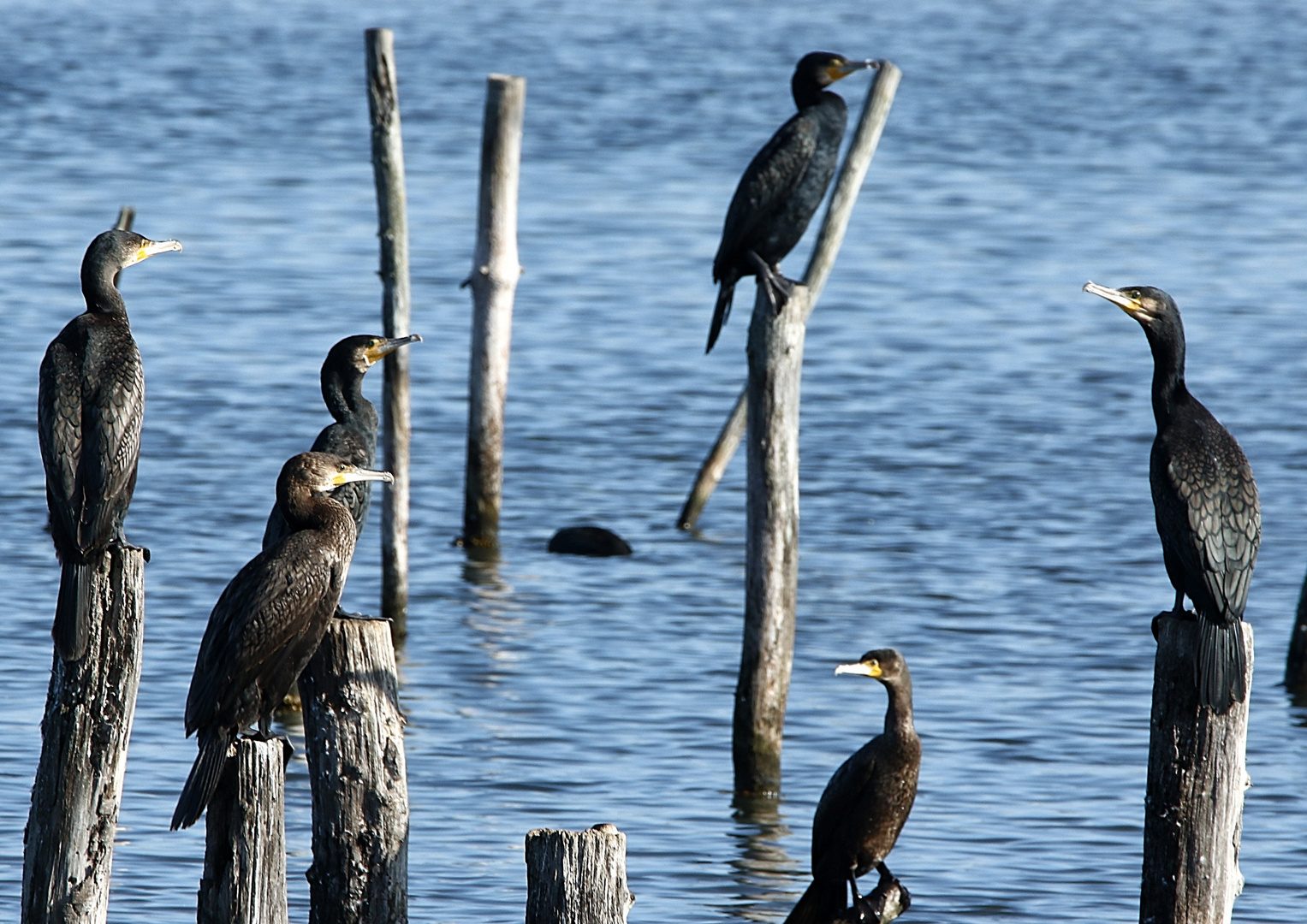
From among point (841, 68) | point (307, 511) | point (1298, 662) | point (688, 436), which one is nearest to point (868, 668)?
point (307, 511)

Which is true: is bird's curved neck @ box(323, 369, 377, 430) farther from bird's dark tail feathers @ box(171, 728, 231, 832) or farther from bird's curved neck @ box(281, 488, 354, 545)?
bird's dark tail feathers @ box(171, 728, 231, 832)

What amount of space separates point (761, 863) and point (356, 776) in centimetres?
236

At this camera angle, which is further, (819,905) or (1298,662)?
(1298,662)

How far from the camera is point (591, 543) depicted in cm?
1123

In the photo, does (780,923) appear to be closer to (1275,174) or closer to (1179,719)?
(1179,719)

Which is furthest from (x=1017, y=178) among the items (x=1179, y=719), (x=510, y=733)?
(x=1179, y=719)

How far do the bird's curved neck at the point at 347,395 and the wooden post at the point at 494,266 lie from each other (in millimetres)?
3309

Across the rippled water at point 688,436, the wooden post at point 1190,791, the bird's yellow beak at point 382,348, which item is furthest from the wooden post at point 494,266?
the wooden post at point 1190,791

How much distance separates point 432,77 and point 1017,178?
11216 millimetres

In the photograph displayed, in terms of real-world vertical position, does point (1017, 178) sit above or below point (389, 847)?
below

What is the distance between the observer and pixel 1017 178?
80.9 ft

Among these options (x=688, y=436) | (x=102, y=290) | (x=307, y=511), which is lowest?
(x=688, y=436)

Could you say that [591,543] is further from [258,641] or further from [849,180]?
[258,641]

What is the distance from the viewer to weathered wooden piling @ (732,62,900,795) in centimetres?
727
